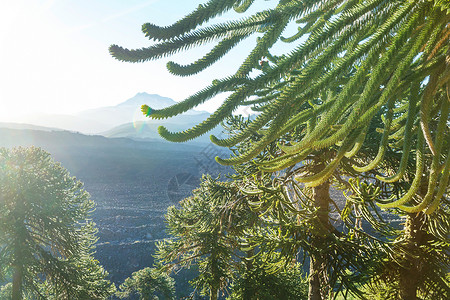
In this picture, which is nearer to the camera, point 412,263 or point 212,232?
point 412,263

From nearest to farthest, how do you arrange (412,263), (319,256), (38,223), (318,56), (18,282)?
(318,56) → (319,256) → (412,263) → (18,282) → (38,223)

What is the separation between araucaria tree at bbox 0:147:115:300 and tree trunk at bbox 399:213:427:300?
10379 millimetres

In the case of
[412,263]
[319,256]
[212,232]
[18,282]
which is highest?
[319,256]

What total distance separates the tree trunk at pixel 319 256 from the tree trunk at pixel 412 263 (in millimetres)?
1433

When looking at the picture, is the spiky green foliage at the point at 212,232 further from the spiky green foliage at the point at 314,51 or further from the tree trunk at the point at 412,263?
the spiky green foliage at the point at 314,51

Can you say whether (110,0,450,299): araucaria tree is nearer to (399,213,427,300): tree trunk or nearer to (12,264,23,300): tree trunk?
(399,213,427,300): tree trunk

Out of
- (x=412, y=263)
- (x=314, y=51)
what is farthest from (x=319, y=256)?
(x=314, y=51)

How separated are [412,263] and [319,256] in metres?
1.99

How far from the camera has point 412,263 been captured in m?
5.43

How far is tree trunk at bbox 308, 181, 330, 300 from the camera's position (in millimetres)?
5031

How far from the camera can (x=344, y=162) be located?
5016mm

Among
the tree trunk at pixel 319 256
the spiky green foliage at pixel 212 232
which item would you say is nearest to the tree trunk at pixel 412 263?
the tree trunk at pixel 319 256

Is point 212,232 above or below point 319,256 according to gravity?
below

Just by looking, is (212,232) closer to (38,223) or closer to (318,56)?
(318,56)
